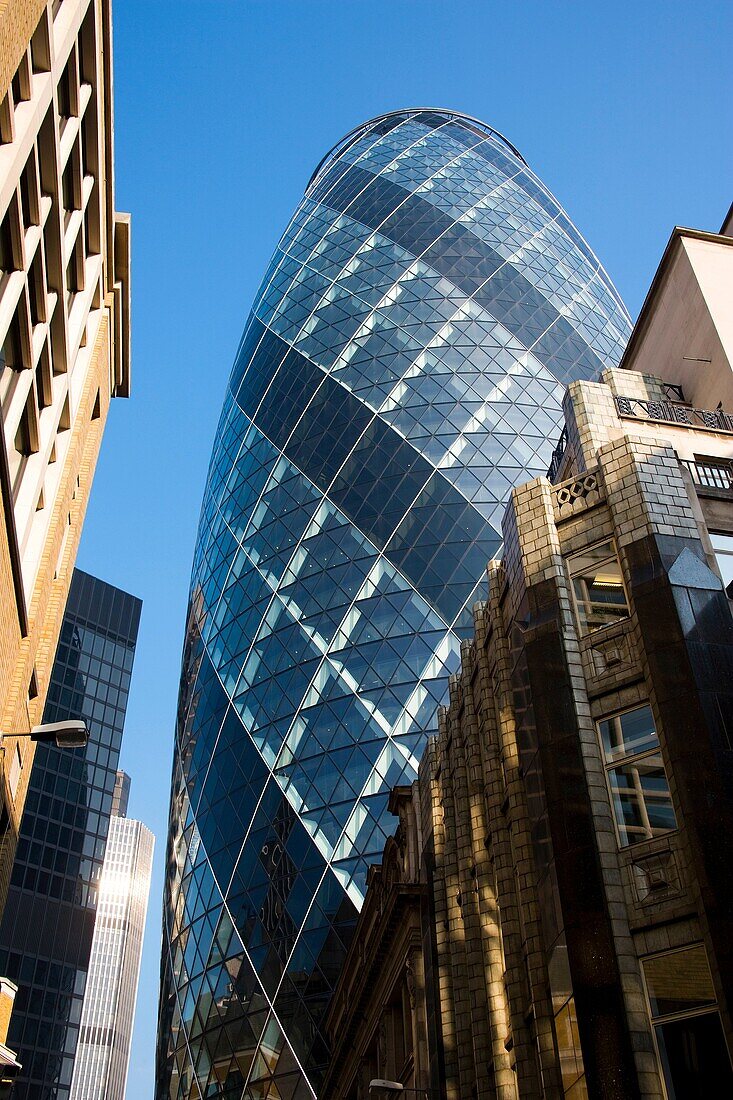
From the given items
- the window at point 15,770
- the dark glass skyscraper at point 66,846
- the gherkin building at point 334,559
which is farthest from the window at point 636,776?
the dark glass skyscraper at point 66,846

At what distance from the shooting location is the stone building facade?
1345 cm

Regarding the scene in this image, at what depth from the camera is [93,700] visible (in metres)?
108

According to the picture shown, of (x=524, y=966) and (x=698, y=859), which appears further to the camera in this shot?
(x=524, y=966)

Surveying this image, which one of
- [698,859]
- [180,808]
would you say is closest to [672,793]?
[698,859]

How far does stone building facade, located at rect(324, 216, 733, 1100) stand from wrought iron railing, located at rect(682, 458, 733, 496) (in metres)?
0.05

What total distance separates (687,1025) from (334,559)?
41.6 metres

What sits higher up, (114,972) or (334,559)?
(114,972)

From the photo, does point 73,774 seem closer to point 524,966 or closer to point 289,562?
point 289,562

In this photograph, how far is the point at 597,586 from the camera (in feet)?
56.2

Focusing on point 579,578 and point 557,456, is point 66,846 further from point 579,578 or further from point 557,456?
point 579,578

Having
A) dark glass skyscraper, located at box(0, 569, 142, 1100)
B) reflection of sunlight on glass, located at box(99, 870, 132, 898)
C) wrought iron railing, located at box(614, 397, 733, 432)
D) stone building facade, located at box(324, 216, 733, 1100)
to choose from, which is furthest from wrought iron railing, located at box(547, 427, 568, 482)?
reflection of sunlight on glass, located at box(99, 870, 132, 898)

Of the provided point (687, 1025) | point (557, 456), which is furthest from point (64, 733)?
point (557, 456)

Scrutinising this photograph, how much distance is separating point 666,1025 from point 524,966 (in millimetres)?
3871

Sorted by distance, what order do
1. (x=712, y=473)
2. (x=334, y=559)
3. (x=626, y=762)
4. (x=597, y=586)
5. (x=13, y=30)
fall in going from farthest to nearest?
(x=334, y=559) → (x=712, y=473) → (x=597, y=586) → (x=626, y=762) → (x=13, y=30)
